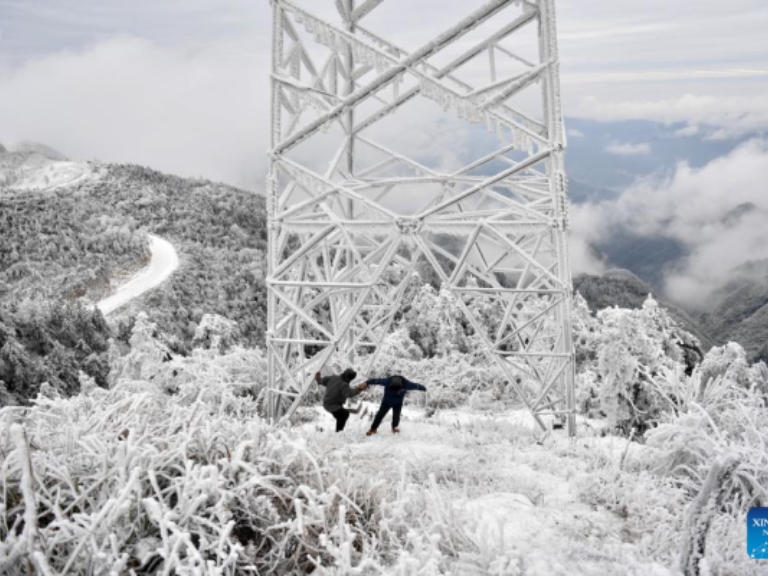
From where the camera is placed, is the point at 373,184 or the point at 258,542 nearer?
the point at 258,542

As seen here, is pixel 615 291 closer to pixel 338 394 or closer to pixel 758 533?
pixel 338 394

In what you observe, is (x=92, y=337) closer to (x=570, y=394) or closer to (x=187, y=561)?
(x=570, y=394)

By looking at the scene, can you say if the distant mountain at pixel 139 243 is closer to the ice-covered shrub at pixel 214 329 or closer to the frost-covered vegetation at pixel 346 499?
the ice-covered shrub at pixel 214 329

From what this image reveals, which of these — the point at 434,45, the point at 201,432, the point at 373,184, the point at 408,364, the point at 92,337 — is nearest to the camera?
the point at 201,432

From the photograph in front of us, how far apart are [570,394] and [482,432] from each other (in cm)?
150

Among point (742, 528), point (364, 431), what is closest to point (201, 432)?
point (742, 528)

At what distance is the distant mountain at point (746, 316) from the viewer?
268 feet

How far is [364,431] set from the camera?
31.5ft

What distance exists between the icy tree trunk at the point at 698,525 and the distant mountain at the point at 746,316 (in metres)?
72.7

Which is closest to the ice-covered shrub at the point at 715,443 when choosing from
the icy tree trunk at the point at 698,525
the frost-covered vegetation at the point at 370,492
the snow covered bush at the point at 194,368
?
the frost-covered vegetation at the point at 370,492

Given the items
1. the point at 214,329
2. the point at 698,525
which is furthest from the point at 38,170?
the point at 698,525

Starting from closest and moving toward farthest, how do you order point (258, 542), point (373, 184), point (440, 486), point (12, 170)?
point (258, 542)
point (440, 486)
point (373, 184)
point (12, 170)

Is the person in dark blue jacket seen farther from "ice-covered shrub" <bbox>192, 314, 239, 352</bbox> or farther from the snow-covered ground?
"ice-covered shrub" <bbox>192, 314, 239, 352</bbox>

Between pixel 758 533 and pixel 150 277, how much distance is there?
37221mm
